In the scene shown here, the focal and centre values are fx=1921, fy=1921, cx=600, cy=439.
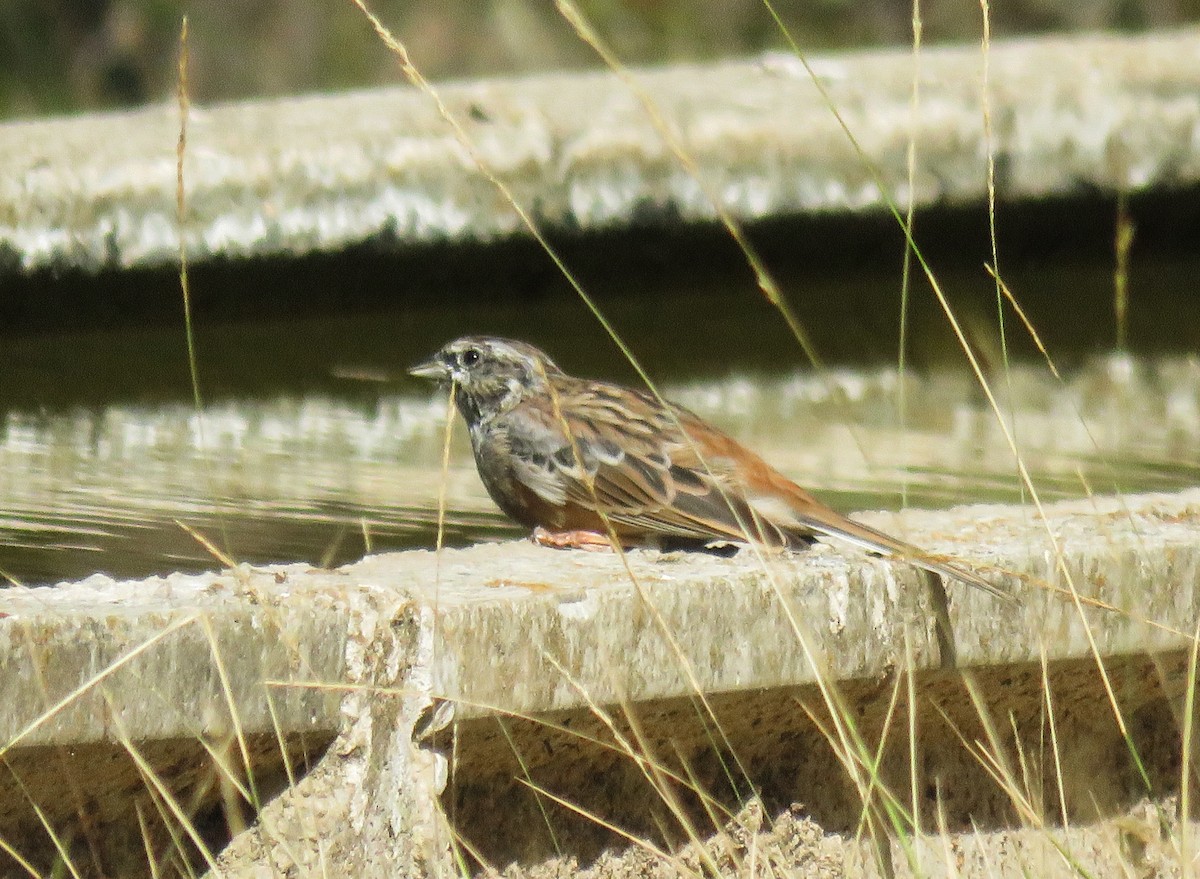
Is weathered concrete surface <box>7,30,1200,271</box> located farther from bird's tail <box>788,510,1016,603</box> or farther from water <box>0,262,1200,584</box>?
bird's tail <box>788,510,1016,603</box>

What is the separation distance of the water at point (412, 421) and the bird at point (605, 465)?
196 millimetres

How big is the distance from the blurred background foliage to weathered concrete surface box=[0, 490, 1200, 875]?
936 centimetres

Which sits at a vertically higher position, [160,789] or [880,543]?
[880,543]

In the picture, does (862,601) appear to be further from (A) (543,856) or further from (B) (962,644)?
(A) (543,856)

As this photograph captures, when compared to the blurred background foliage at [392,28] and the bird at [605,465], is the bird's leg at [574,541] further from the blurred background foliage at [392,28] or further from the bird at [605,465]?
the blurred background foliage at [392,28]

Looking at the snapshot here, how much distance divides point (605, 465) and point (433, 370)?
28.0 inches

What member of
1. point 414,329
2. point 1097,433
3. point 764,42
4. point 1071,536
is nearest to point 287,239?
point 414,329

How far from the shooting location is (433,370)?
4699 millimetres

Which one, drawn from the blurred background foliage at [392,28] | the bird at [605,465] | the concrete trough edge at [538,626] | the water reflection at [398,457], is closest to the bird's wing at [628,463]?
the bird at [605,465]

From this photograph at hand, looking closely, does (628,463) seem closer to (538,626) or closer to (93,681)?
(538,626)

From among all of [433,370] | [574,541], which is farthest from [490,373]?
[574,541]

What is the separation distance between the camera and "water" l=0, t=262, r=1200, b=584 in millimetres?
3807

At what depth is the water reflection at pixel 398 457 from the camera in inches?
145

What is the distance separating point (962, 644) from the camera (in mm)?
3078
